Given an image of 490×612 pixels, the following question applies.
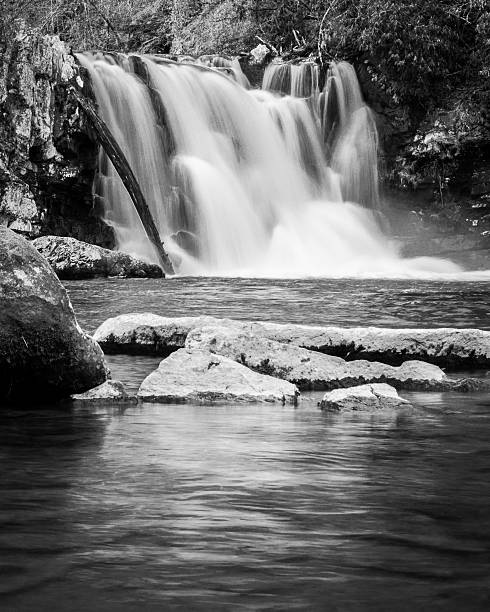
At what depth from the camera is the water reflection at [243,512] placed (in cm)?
239

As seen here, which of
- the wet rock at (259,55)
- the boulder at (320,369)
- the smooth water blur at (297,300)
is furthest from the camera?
the wet rock at (259,55)

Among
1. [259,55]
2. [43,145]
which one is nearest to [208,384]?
[43,145]

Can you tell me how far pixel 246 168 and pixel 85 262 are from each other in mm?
6881

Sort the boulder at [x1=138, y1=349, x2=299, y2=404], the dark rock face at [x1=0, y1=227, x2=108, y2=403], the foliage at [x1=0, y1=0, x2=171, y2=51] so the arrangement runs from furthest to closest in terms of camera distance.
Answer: the foliage at [x1=0, y1=0, x2=171, y2=51], the boulder at [x1=138, y1=349, x2=299, y2=404], the dark rock face at [x1=0, y1=227, x2=108, y2=403]

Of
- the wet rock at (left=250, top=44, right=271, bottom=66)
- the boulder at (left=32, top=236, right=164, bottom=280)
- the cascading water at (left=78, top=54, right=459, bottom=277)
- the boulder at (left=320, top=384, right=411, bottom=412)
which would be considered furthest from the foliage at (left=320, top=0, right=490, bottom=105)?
the boulder at (left=320, top=384, right=411, bottom=412)

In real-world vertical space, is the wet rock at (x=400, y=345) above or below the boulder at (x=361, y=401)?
above

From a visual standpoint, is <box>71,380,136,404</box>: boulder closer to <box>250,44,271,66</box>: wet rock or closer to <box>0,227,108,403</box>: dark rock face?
<box>0,227,108,403</box>: dark rock face

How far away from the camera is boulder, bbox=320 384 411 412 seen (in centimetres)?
547

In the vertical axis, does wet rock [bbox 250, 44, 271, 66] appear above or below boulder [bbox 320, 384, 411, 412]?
above

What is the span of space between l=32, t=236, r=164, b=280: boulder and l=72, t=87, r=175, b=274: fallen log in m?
2.16

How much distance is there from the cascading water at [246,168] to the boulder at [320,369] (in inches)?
477

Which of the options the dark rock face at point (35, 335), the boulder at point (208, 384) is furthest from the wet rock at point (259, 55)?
the dark rock face at point (35, 335)

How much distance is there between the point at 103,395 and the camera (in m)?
5.77

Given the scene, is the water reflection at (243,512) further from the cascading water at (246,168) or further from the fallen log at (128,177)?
the fallen log at (128,177)
